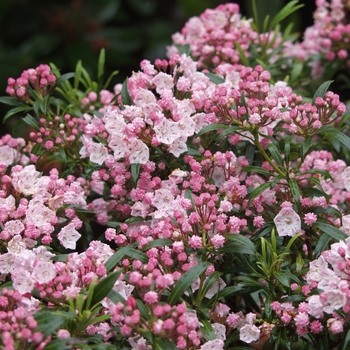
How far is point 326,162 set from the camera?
6.97ft

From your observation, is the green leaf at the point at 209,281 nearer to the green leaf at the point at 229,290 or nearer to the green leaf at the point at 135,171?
the green leaf at the point at 229,290

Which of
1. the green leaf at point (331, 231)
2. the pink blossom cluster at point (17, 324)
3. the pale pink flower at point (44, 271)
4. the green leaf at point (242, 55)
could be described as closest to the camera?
the pink blossom cluster at point (17, 324)

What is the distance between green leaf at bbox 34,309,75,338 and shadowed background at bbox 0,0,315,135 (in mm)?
2770

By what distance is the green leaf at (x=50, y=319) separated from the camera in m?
1.37

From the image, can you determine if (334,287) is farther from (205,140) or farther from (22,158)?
(22,158)

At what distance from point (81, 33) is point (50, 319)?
3119 millimetres

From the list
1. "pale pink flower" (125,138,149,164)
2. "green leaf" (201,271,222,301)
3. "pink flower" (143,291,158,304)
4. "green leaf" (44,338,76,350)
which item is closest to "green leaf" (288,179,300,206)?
"green leaf" (201,271,222,301)

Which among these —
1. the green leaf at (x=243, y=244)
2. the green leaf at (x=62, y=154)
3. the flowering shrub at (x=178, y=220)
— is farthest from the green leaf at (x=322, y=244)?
the green leaf at (x=62, y=154)

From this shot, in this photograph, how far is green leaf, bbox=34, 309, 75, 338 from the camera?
4.50 feet

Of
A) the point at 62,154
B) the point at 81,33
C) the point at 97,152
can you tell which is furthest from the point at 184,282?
the point at 81,33

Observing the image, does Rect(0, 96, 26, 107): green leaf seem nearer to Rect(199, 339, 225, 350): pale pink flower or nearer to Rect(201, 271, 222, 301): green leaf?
Rect(201, 271, 222, 301): green leaf

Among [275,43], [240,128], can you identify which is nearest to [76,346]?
→ [240,128]

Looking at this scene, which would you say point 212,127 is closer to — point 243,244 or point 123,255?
point 243,244

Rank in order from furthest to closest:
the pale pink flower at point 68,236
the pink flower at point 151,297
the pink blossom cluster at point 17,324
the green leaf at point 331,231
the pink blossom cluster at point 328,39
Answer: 1. the pink blossom cluster at point 328,39
2. the pale pink flower at point 68,236
3. the green leaf at point 331,231
4. the pink flower at point 151,297
5. the pink blossom cluster at point 17,324
